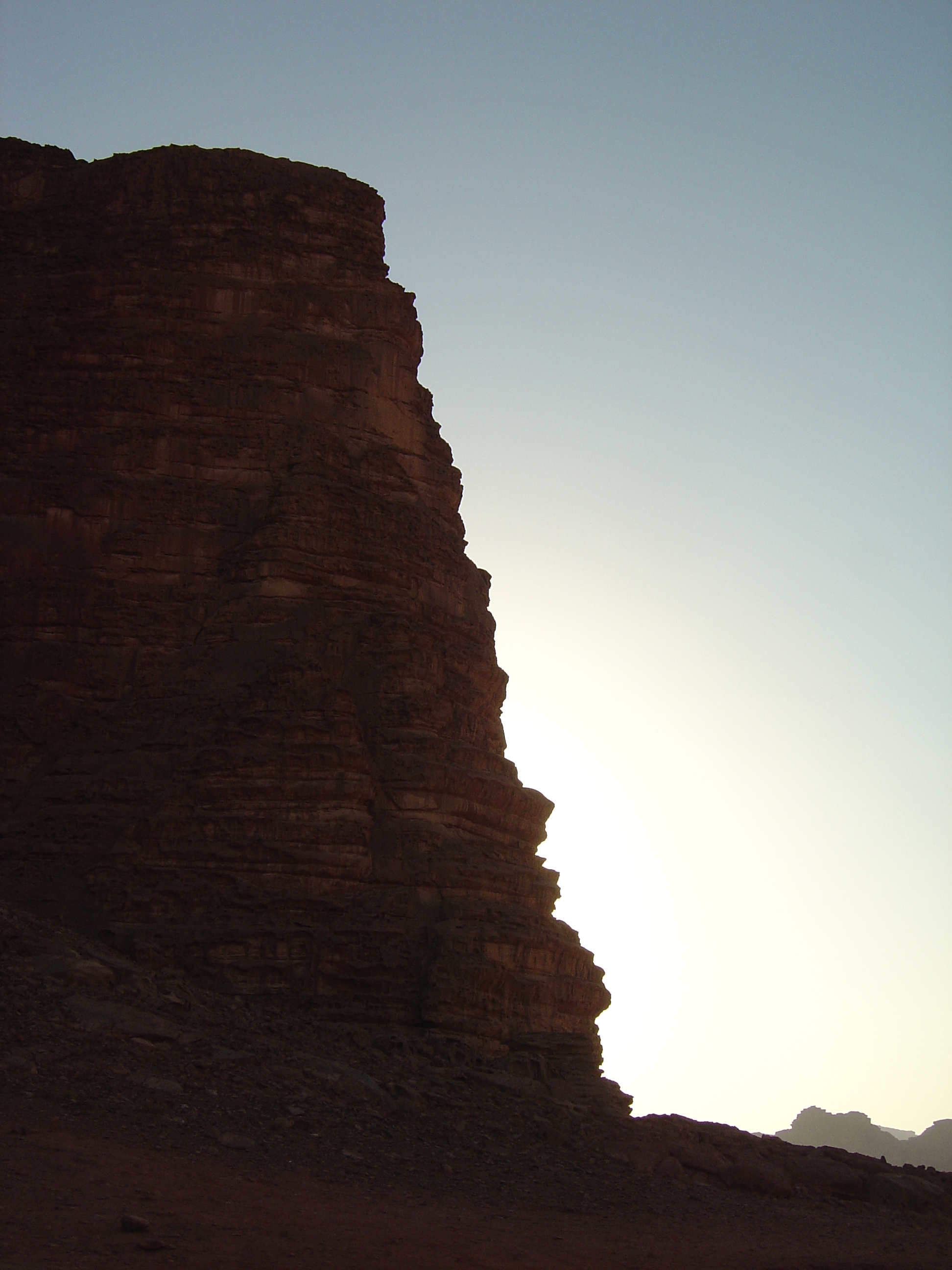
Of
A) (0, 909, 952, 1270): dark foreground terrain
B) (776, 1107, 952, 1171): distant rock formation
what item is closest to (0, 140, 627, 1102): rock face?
(0, 909, 952, 1270): dark foreground terrain

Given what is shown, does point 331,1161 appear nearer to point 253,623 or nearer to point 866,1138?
point 253,623

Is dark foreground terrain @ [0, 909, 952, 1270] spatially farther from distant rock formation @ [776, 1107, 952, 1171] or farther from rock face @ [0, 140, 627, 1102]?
distant rock formation @ [776, 1107, 952, 1171]

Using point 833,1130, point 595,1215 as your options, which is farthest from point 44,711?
point 833,1130

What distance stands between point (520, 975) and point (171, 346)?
16.2 m

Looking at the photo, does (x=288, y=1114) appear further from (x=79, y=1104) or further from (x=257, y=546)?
(x=257, y=546)

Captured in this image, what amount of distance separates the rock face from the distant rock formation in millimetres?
81958

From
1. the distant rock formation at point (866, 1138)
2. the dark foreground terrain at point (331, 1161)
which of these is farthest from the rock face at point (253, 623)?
the distant rock formation at point (866, 1138)

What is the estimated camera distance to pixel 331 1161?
816 inches

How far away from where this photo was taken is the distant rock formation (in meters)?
105

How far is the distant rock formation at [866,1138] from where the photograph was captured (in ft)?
346

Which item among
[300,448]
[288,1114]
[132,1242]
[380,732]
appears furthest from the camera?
[300,448]

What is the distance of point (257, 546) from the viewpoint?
32250 mm

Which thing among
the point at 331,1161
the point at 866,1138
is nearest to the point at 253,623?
the point at 331,1161

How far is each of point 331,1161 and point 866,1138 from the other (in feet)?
325
